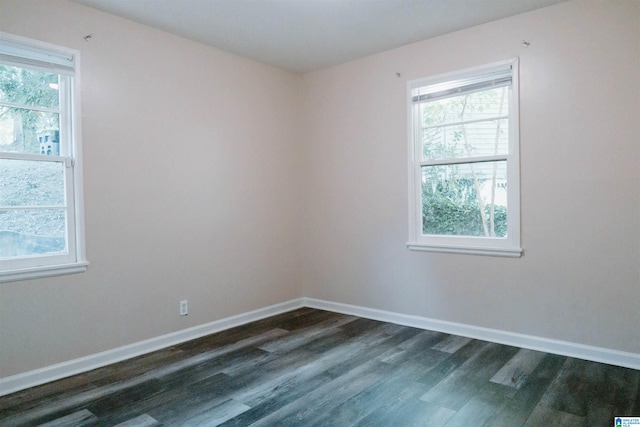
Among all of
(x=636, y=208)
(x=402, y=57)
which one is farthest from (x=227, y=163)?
(x=636, y=208)

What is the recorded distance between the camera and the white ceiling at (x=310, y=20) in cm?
314

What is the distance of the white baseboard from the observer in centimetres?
288

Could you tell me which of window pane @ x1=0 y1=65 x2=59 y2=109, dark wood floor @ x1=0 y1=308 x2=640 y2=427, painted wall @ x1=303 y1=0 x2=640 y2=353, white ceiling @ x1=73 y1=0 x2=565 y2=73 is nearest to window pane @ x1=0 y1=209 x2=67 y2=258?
window pane @ x1=0 y1=65 x2=59 y2=109

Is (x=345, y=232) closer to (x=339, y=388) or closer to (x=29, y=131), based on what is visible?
(x=339, y=388)

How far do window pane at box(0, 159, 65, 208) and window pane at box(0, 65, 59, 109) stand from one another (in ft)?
1.35

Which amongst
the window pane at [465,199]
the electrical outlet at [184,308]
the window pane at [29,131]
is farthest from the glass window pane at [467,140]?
the window pane at [29,131]

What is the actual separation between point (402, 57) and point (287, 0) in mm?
1421

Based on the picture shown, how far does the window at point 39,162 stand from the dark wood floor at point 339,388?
879 mm

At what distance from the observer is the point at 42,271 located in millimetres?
2879

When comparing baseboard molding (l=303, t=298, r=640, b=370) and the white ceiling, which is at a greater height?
the white ceiling

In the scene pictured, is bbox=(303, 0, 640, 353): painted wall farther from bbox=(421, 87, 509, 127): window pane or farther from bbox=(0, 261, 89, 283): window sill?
→ bbox=(0, 261, 89, 283): window sill

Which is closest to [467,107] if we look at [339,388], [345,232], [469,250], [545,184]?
[545,184]

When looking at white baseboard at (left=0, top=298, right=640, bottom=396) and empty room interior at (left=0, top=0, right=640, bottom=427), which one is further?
white baseboard at (left=0, top=298, right=640, bottom=396)

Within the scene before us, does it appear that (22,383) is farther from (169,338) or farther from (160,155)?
(160,155)
